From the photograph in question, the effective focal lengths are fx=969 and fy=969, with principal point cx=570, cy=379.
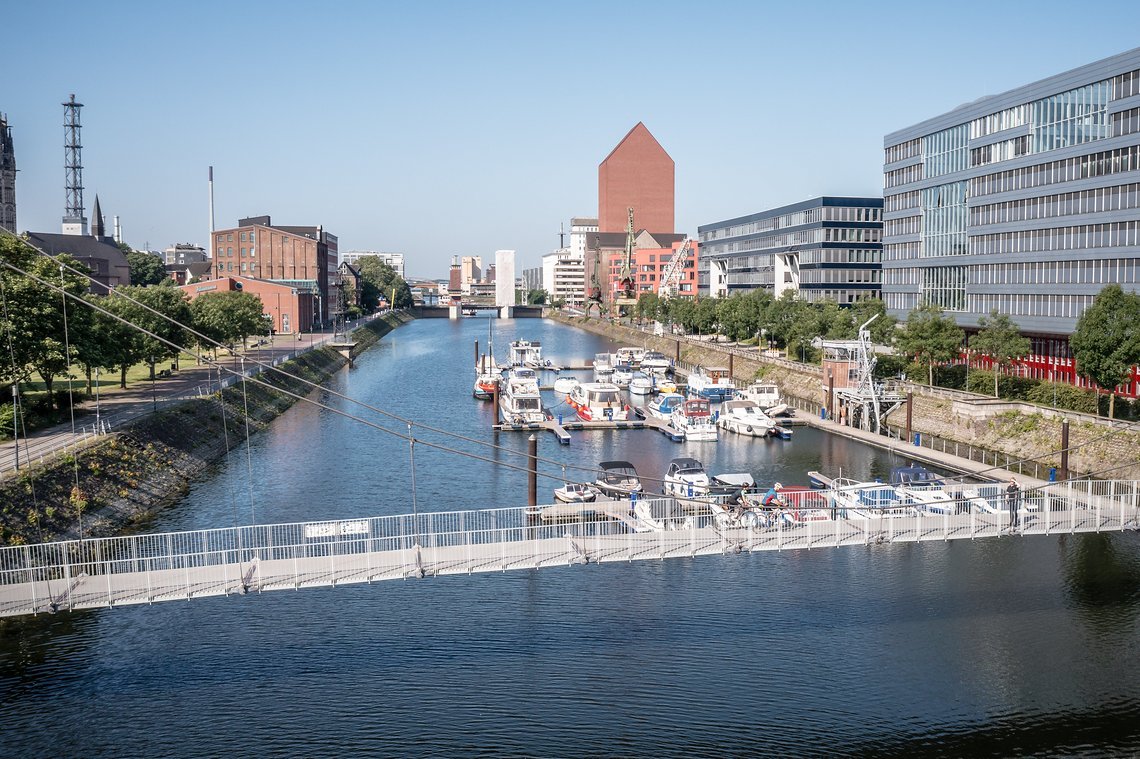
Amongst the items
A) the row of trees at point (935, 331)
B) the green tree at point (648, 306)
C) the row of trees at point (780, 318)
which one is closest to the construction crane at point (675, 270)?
the green tree at point (648, 306)

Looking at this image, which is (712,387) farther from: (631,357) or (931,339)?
(631,357)

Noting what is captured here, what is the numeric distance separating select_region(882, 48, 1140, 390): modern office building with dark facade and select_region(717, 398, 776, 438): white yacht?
580 inches

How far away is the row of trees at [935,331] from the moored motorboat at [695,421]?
39.2 ft

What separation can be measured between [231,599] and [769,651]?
555 inches

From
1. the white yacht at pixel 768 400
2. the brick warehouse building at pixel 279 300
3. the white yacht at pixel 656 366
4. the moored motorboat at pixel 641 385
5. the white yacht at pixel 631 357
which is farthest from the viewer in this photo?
the brick warehouse building at pixel 279 300

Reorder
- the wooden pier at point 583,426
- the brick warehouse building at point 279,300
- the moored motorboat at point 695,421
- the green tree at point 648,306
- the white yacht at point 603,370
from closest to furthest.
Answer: the moored motorboat at point 695,421
the wooden pier at point 583,426
the white yacht at point 603,370
the brick warehouse building at point 279,300
the green tree at point 648,306

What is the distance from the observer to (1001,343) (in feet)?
156

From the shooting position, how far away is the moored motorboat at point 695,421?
5075 cm

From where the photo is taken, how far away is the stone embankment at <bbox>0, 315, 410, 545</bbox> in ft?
90.8

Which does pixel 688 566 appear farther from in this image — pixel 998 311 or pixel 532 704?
pixel 998 311

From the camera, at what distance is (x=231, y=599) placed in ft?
84.9

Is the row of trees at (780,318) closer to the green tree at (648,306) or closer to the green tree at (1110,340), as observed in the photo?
the green tree at (648,306)

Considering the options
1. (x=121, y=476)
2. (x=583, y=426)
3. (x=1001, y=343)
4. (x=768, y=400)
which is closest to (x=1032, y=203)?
(x=1001, y=343)

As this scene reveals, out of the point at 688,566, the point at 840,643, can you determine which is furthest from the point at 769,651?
the point at 688,566
